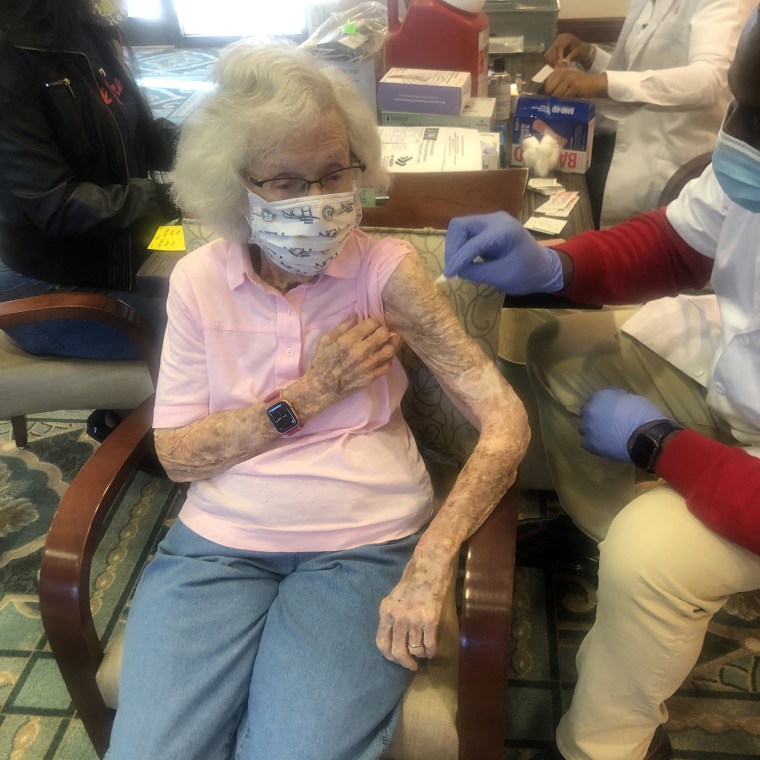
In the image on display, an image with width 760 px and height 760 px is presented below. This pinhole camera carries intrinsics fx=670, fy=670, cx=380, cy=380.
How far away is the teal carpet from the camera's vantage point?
4.89 feet

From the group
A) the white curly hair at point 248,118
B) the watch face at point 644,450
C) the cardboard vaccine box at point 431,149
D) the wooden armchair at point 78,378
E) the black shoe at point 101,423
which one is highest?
the white curly hair at point 248,118

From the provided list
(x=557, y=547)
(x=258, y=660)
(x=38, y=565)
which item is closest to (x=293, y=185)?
(x=258, y=660)

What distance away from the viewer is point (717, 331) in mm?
1435

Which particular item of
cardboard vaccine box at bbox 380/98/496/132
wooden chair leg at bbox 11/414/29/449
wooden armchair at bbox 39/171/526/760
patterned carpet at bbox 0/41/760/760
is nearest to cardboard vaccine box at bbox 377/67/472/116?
cardboard vaccine box at bbox 380/98/496/132

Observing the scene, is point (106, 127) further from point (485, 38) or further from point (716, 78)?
point (716, 78)

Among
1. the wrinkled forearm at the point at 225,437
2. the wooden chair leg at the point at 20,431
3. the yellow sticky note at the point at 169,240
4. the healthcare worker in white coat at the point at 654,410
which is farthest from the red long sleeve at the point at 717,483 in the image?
the wooden chair leg at the point at 20,431

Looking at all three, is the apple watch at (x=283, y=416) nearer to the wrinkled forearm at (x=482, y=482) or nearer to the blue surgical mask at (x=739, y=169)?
the wrinkled forearm at (x=482, y=482)

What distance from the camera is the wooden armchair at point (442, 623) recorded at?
988 mm

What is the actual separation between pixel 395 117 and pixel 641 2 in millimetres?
1151

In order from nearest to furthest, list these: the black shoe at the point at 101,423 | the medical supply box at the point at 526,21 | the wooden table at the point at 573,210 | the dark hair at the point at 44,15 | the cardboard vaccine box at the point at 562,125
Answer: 1. the dark hair at the point at 44,15
2. the wooden table at the point at 573,210
3. the cardboard vaccine box at the point at 562,125
4. the black shoe at the point at 101,423
5. the medical supply box at the point at 526,21

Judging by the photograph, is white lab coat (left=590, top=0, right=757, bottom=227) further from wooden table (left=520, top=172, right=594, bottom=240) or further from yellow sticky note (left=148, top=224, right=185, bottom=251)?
yellow sticky note (left=148, top=224, right=185, bottom=251)

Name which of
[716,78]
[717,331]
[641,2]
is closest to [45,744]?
[717,331]

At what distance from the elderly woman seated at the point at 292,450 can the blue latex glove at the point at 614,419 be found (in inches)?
8.0

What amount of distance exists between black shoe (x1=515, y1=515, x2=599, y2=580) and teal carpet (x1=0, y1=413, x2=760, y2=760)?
38 mm
